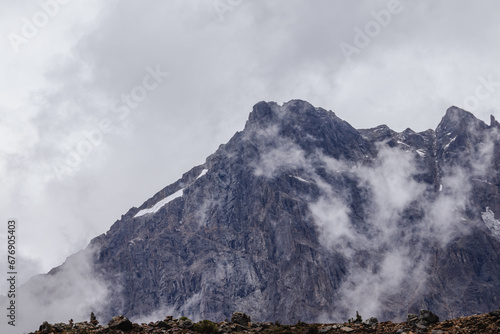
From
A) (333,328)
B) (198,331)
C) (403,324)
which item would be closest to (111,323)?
(198,331)

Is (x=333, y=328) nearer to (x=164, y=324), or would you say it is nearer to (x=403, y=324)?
(x=403, y=324)

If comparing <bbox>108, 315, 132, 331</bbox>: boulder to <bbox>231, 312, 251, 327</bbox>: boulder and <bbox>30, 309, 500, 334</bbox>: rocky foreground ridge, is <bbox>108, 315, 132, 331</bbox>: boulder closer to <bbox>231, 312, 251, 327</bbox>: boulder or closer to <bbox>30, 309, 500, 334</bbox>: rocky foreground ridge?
<bbox>30, 309, 500, 334</bbox>: rocky foreground ridge

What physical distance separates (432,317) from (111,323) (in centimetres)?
2464

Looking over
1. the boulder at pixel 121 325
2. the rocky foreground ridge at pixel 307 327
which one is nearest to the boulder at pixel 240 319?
the rocky foreground ridge at pixel 307 327

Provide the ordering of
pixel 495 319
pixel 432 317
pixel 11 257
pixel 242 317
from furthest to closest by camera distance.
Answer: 1. pixel 11 257
2. pixel 242 317
3. pixel 432 317
4. pixel 495 319

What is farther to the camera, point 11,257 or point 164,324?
point 11,257

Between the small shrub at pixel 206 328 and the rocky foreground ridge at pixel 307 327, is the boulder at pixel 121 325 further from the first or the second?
the small shrub at pixel 206 328

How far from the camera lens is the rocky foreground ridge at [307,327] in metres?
38.6

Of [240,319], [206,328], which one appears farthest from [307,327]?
[206,328]

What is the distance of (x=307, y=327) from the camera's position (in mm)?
43438

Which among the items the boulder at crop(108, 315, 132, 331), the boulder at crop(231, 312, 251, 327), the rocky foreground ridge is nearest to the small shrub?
the rocky foreground ridge

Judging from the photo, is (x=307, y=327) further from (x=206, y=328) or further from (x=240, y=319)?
(x=206, y=328)

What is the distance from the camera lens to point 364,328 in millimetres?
42219

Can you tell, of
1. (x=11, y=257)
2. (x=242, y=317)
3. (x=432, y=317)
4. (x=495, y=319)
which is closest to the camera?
(x=495, y=319)
